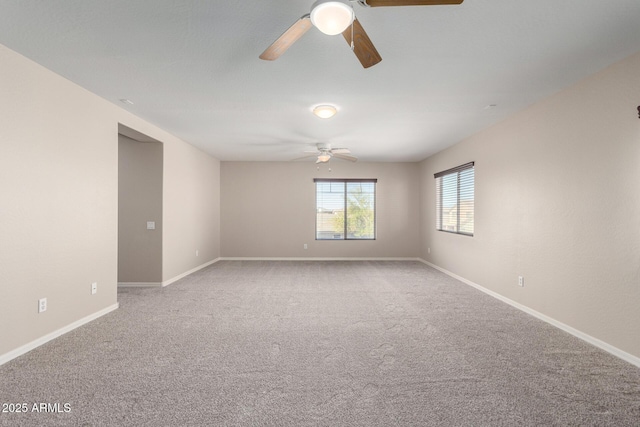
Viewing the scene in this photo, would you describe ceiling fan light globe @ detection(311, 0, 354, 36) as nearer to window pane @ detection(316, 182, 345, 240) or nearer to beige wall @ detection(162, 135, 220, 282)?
beige wall @ detection(162, 135, 220, 282)

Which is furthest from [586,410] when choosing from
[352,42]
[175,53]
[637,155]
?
[175,53]

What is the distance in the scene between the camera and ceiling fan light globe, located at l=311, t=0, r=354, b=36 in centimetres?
162

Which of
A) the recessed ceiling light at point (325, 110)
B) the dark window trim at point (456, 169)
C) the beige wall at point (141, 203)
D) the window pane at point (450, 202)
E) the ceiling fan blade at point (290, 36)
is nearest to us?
the ceiling fan blade at point (290, 36)

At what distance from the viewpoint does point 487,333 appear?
10.1 ft

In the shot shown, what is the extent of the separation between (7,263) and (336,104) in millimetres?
3456

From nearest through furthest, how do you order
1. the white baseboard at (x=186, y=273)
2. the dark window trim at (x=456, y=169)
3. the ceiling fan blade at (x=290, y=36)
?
the ceiling fan blade at (x=290, y=36)
the white baseboard at (x=186, y=273)
the dark window trim at (x=456, y=169)

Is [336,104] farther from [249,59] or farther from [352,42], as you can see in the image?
[352,42]

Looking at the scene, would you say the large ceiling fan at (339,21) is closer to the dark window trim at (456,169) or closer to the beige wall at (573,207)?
the beige wall at (573,207)

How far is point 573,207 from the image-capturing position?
314 cm

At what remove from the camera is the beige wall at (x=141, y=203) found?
4926 mm

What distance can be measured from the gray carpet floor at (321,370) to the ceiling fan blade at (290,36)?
228 cm

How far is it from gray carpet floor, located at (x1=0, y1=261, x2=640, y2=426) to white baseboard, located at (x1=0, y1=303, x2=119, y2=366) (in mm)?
74

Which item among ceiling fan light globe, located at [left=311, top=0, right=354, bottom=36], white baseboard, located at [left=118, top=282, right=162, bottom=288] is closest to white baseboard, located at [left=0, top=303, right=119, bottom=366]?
white baseboard, located at [left=118, top=282, right=162, bottom=288]

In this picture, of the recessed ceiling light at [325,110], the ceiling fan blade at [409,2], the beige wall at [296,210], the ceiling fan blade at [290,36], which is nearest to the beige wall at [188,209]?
the beige wall at [296,210]
